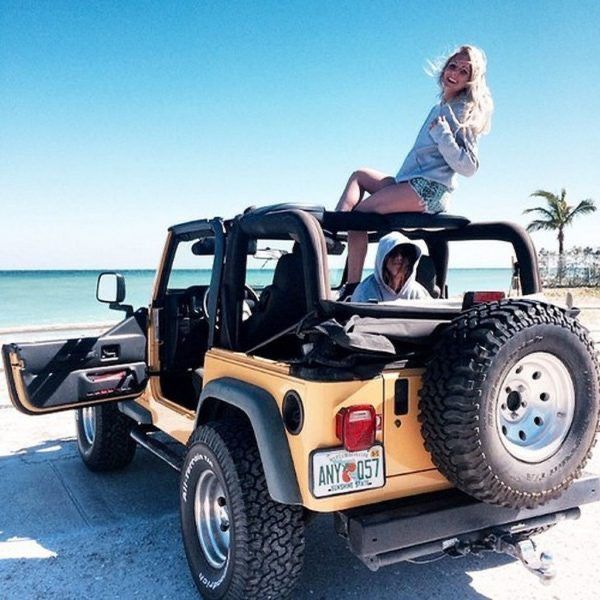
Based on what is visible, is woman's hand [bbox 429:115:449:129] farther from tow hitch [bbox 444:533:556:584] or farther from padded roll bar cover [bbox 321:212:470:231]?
tow hitch [bbox 444:533:556:584]

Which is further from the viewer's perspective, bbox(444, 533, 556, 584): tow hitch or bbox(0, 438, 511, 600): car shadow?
bbox(0, 438, 511, 600): car shadow

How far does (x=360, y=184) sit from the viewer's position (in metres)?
3.72

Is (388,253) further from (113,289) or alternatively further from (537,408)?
(113,289)

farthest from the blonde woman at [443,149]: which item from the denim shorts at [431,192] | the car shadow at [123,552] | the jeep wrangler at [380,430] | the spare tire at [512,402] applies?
the car shadow at [123,552]

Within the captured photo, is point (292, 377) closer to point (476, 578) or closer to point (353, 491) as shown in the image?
point (353, 491)

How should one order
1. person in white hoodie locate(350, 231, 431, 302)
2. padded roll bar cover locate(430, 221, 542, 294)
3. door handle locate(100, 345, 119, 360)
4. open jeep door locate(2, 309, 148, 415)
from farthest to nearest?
1. door handle locate(100, 345, 119, 360)
2. open jeep door locate(2, 309, 148, 415)
3. padded roll bar cover locate(430, 221, 542, 294)
4. person in white hoodie locate(350, 231, 431, 302)

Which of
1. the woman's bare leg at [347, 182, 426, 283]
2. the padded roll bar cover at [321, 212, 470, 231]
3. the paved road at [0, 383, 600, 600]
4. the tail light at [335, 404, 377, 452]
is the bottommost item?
the paved road at [0, 383, 600, 600]

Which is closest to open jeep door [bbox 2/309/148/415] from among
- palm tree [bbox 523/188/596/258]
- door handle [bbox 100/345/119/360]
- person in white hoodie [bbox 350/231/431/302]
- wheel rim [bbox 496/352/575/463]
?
door handle [bbox 100/345/119/360]

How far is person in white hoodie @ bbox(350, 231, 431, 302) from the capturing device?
3.43 m

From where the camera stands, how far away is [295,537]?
2.63m

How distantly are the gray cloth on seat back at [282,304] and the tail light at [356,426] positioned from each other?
3.46 ft

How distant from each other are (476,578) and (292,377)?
171 centimetres

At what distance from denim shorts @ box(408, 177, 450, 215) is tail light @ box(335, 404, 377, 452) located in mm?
1637

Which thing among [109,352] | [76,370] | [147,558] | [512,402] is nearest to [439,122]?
[512,402]
